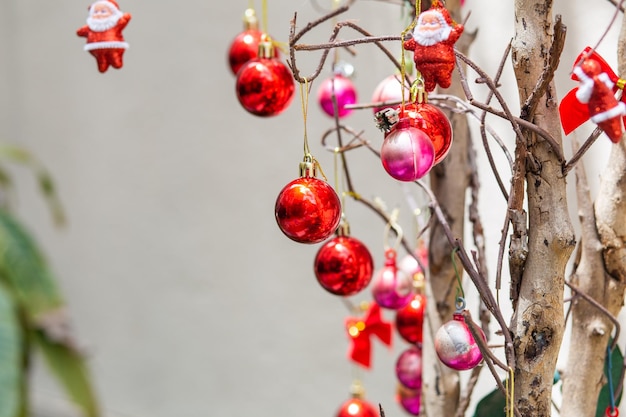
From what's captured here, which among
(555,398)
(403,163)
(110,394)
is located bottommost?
(110,394)

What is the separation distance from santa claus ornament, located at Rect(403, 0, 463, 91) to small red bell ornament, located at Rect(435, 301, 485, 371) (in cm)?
16

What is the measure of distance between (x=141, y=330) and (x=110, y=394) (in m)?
0.21

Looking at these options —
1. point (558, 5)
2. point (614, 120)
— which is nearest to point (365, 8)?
point (558, 5)

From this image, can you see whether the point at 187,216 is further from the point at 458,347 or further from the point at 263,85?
the point at 458,347

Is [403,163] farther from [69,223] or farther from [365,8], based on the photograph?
[69,223]

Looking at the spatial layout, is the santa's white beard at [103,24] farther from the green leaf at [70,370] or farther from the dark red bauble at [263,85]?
the green leaf at [70,370]

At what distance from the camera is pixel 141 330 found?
1500 millimetres

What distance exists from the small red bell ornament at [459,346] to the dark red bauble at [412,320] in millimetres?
188

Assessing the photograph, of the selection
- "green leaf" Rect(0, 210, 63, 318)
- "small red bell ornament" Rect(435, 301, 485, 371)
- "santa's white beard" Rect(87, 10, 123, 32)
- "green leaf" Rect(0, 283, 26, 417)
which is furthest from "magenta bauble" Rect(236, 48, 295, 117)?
"green leaf" Rect(0, 210, 63, 318)

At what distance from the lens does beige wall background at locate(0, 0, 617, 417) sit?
1.14m

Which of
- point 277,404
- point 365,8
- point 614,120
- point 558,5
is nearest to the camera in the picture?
point 614,120

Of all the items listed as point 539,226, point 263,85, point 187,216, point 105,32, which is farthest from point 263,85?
point 187,216

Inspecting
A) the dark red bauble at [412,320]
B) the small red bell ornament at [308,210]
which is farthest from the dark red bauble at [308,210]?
the dark red bauble at [412,320]

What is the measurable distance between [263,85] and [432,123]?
0.17 meters
